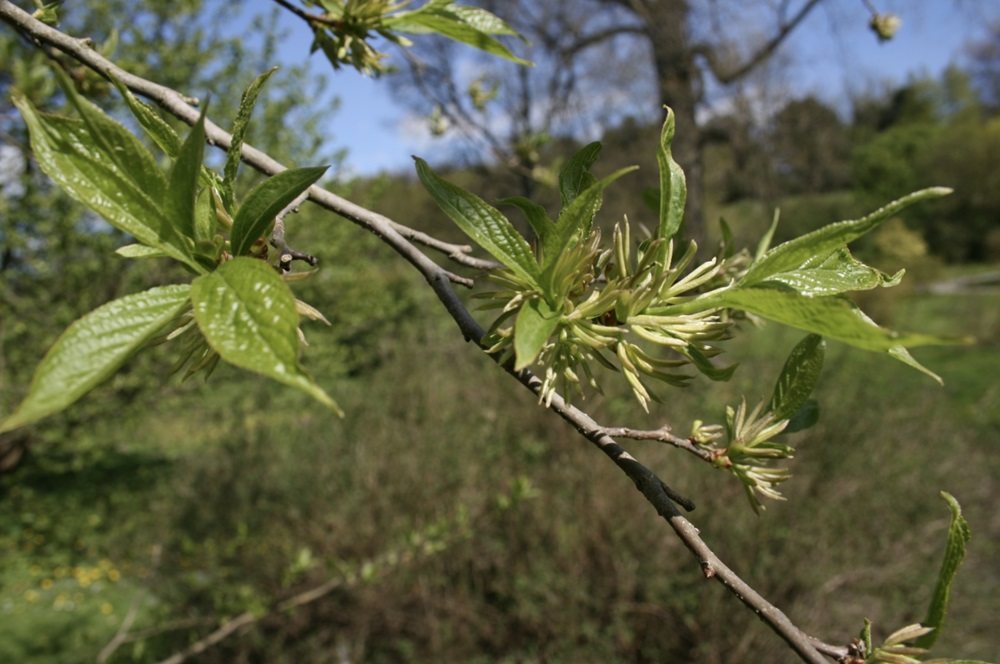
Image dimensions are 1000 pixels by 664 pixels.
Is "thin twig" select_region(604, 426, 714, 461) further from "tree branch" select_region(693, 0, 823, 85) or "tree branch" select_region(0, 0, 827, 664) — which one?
"tree branch" select_region(693, 0, 823, 85)

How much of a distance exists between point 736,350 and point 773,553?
9.37ft

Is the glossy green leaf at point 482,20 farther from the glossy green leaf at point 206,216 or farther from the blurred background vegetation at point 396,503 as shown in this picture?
the blurred background vegetation at point 396,503

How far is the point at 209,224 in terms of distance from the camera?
523 millimetres

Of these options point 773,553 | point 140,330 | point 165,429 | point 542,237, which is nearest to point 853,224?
point 542,237

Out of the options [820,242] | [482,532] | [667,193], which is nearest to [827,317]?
[820,242]

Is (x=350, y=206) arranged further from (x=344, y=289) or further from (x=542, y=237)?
(x=344, y=289)

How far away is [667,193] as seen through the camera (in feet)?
1.87

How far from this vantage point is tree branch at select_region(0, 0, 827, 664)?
518mm

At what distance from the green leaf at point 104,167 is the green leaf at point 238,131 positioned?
0.09 m

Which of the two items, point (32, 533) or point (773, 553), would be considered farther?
point (32, 533)

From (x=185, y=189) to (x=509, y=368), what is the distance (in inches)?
10.8

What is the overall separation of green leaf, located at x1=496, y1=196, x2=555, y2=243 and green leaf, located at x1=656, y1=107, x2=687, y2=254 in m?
0.10

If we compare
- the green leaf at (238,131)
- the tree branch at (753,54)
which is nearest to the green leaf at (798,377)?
the green leaf at (238,131)

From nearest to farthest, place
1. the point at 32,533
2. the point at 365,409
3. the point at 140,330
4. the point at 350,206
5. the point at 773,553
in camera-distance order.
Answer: the point at 140,330
the point at 350,206
the point at 773,553
the point at 365,409
the point at 32,533
